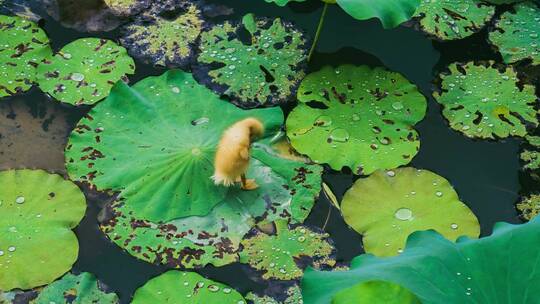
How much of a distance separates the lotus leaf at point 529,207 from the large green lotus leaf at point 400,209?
0.23 meters

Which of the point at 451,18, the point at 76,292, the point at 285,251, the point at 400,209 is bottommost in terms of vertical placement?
the point at 76,292

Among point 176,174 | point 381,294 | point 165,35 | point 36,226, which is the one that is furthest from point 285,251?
point 165,35

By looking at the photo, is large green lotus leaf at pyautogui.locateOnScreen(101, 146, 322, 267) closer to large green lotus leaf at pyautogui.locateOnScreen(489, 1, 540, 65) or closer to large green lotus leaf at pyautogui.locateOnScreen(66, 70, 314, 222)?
large green lotus leaf at pyautogui.locateOnScreen(66, 70, 314, 222)

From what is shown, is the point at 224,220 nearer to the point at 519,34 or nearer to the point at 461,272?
the point at 461,272

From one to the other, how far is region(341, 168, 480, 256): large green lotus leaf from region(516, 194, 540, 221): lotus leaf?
230mm

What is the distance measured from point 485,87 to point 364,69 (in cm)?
54

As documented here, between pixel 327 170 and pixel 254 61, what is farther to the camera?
pixel 254 61

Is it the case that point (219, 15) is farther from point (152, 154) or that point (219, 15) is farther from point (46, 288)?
point (46, 288)

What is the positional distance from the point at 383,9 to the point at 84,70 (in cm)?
131

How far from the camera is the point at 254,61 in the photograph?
3355 millimetres

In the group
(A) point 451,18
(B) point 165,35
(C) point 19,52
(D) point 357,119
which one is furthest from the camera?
(A) point 451,18

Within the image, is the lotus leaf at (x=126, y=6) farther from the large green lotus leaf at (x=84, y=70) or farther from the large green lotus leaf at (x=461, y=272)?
the large green lotus leaf at (x=461, y=272)

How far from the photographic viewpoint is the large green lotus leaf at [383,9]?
2.89 metres

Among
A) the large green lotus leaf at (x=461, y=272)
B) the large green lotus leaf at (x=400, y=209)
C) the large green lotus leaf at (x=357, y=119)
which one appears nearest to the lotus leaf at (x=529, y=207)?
the large green lotus leaf at (x=400, y=209)
